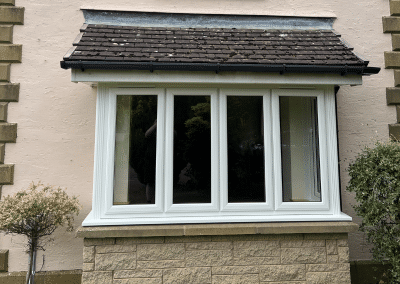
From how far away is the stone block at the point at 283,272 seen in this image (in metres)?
3.40

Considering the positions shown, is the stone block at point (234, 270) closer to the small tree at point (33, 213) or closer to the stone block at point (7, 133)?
the small tree at point (33, 213)

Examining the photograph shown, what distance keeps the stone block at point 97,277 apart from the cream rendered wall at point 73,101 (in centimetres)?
103

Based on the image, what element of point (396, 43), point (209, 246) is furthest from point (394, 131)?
point (209, 246)

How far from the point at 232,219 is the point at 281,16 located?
3.51m

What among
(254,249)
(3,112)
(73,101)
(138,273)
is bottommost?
(138,273)

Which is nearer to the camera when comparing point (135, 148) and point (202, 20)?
point (135, 148)

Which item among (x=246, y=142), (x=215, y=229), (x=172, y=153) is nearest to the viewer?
(x=215, y=229)

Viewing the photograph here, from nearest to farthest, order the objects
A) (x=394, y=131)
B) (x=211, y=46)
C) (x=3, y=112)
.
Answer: (x=211, y=46) < (x=3, y=112) < (x=394, y=131)

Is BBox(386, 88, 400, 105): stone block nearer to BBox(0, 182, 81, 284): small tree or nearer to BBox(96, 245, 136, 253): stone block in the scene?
BBox(96, 245, 136, 253): stone block

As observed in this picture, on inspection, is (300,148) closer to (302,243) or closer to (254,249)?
(302,243)

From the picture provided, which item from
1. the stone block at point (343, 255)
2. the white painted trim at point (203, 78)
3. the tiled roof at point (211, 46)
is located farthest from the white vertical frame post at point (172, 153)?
the stone block at point (343, 255)

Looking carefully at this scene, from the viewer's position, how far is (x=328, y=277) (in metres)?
3.41

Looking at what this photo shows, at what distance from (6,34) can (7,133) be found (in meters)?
1.63

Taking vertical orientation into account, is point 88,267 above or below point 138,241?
below
